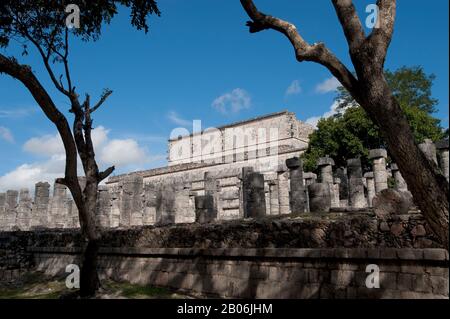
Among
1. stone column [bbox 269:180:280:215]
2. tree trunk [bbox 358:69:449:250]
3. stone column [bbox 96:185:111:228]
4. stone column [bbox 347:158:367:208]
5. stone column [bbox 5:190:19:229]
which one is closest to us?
tree trunk [bbox 358:69:449:250]

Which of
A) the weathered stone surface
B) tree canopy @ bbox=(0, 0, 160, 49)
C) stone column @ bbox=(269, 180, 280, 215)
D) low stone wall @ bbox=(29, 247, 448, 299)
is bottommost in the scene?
low stone wall @ bbox=(29, 247, 448, 299)

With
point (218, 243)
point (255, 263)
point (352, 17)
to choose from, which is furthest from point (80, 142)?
point (352, 17)

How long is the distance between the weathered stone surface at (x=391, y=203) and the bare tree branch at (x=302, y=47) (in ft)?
9.10

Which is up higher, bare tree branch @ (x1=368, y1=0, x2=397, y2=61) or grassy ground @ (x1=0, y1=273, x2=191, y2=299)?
bare tree branch @ (x1=368, y1=0, x2=397, y2=61)

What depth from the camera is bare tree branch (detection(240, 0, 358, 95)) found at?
206 inches

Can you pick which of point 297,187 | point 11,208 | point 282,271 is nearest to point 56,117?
point 282,271

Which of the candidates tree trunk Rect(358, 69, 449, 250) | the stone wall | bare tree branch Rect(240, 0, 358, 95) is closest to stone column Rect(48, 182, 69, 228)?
the stone wall

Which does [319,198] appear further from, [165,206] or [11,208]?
[11,208]

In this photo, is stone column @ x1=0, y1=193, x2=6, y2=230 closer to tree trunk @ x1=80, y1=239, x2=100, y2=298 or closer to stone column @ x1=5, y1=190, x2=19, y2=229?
stone column @ x1=5, y1=190, x2=19, y2=229

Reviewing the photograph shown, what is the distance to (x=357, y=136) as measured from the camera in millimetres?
26344

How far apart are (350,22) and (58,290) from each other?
8638mm

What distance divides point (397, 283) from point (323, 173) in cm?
969

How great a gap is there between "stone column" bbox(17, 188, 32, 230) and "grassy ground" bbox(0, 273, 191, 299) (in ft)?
40.0
